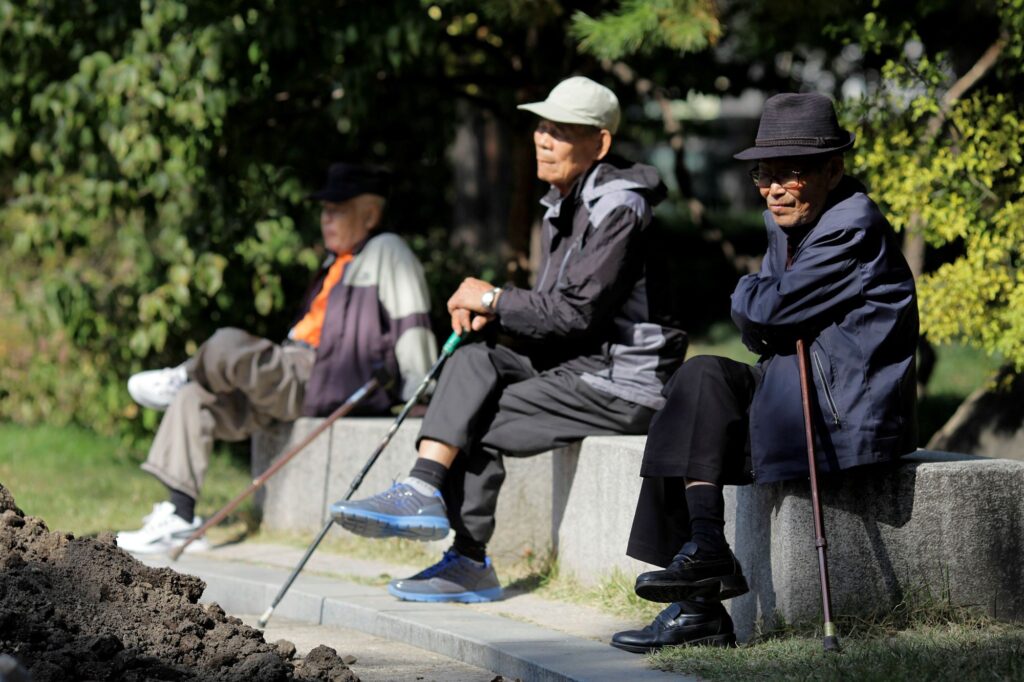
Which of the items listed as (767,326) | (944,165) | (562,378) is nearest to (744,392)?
(767,326)

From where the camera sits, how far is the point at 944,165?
6406 mm

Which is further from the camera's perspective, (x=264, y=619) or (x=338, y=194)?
(x=338, y=194)

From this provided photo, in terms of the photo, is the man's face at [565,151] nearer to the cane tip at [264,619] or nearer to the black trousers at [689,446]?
the black trousers at [689,446]

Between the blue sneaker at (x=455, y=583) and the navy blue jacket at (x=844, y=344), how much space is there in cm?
156

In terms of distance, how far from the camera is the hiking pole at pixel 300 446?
7.02 m

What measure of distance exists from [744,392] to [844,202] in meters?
0.69

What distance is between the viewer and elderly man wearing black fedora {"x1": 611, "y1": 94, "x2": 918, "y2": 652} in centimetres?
452

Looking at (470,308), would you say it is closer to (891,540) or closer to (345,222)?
(345,222)

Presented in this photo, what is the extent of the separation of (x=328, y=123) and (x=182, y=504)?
3.00 meters

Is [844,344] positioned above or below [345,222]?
below

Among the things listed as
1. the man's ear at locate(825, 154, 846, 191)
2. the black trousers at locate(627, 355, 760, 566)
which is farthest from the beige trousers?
the man's ear at locate(825, 154, 846, 191)

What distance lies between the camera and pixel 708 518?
4617mm

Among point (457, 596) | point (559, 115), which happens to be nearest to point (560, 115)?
point (559, 115)

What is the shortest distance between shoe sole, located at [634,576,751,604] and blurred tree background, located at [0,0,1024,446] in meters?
2.02
